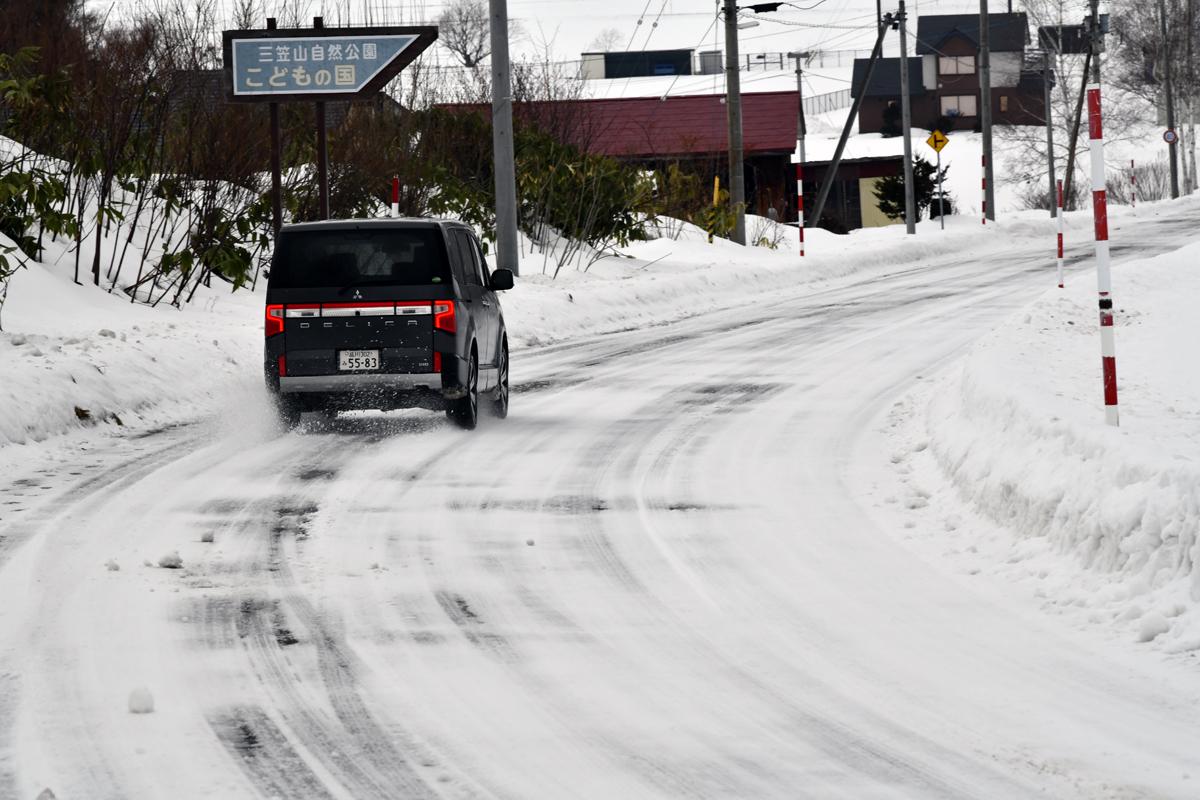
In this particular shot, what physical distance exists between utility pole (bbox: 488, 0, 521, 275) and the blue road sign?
3911mm

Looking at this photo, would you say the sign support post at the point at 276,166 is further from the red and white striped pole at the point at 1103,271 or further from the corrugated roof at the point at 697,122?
the corrugated roof at the point at 697,122

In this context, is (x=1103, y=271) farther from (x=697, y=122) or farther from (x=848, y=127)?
(x=697, y=122)

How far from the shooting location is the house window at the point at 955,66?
11156cm

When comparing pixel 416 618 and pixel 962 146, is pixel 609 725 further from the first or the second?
pixel 962 146

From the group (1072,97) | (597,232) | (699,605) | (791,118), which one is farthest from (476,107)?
(1072,97)

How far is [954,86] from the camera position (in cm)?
11200

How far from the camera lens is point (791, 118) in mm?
64812

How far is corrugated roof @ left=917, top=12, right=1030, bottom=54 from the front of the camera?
114625 millimetres

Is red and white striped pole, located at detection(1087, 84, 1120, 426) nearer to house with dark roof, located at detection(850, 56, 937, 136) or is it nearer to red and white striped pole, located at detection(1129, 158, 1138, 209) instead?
red and white striped pole, located at detection(1129, 158, 1138, 209)

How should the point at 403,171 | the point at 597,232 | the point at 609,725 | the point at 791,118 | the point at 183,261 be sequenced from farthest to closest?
the point at 791,118 → the point at 597,232 → the point at 403,171 → the point at 183,261 → the point at 609,725

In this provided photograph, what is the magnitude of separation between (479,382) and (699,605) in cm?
717

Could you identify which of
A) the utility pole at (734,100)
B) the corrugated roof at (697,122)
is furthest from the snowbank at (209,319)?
the corrugated roof at (697,122)

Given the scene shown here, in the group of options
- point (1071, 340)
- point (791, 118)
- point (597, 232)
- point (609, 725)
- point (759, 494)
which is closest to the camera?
point (609, 725)

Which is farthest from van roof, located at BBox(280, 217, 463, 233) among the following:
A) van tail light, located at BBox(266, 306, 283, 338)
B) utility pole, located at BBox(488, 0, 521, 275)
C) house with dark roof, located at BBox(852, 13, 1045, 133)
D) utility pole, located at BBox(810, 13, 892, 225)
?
house with dark roof, located at BBox(852, 13, 1045, 133)
